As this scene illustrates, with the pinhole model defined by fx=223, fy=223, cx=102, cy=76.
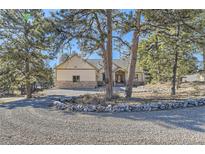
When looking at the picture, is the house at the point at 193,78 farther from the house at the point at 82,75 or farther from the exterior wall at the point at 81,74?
the exterior wall at the point at 81,74

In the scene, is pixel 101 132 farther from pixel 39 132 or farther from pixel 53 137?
pixel 39 132

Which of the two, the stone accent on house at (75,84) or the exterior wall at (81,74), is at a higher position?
the exterior wall at (81,74)

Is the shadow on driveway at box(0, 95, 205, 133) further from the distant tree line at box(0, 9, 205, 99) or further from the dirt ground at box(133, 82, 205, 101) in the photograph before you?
the distant tree line at box(0, 9, 205, 99)

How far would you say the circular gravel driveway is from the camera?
2709 millimetres

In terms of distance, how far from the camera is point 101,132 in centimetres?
296

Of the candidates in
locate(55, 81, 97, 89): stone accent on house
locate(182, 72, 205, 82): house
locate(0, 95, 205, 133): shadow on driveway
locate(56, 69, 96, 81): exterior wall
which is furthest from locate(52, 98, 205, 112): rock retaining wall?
locate(56, 69, 96, 81): exterior wall

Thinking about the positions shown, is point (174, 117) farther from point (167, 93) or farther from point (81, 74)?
point (81, 74)

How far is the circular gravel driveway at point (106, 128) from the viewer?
2709 millimetres

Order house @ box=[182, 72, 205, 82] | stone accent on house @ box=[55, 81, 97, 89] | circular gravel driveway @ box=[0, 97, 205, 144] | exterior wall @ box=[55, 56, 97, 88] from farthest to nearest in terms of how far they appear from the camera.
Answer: exterior wall @ box=[55, 56, 97, 88], stone accent on house @ box=[55, 81, 97, 89], house @ box=[182, 72, 205, 82], circular gravel driveway @ box=[0, 97, 205, 144]

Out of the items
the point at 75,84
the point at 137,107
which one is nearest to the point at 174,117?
the point at 137,107

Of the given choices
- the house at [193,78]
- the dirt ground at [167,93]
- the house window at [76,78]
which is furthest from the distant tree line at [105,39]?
the house window at [76,78]

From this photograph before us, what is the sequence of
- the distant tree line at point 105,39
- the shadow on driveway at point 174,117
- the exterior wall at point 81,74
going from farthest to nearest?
1. the exterior wall at point 81,74
2. the distant tree line at point 105,39
3. the shadow on driveway at point 174,117
